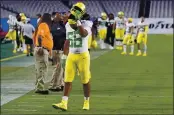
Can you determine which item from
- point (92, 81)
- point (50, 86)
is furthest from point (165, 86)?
point (50, 86)

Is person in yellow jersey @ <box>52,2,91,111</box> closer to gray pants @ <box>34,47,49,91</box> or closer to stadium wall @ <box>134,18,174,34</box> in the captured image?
gray pants @ <box>34,47,49,91</box>

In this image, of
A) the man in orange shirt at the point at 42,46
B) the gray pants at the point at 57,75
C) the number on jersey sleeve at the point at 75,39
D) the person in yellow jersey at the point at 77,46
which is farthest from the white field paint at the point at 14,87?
the number on jersey sleeve at the point at 75,39

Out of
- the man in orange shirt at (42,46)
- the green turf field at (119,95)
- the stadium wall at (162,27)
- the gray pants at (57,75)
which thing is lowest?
the green turf field at (119,95)

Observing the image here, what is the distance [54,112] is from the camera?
11.9 m

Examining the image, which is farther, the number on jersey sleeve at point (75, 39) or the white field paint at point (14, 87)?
the white field paint at point (14, 87)

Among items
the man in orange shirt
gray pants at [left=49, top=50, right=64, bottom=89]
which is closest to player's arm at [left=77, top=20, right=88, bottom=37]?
the man in orange shirt

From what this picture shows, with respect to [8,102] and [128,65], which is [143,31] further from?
[8,102]

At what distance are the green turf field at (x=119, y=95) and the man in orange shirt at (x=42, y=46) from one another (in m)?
0.61

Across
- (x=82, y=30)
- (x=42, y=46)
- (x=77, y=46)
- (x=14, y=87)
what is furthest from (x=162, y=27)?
(x=82, y=30)

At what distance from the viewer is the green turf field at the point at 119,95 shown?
12320mm

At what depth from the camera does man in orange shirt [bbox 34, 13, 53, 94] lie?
9110 mm

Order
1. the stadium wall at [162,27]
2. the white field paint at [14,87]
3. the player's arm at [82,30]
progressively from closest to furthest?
the player's arm at [82,30] < the white field paint at [14,87] < the stadium wall at [162,27]

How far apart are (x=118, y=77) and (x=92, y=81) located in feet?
5.05

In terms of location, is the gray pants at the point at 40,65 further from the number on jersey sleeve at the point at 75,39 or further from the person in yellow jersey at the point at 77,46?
the number on jersey sleeve at the point at 75,39
